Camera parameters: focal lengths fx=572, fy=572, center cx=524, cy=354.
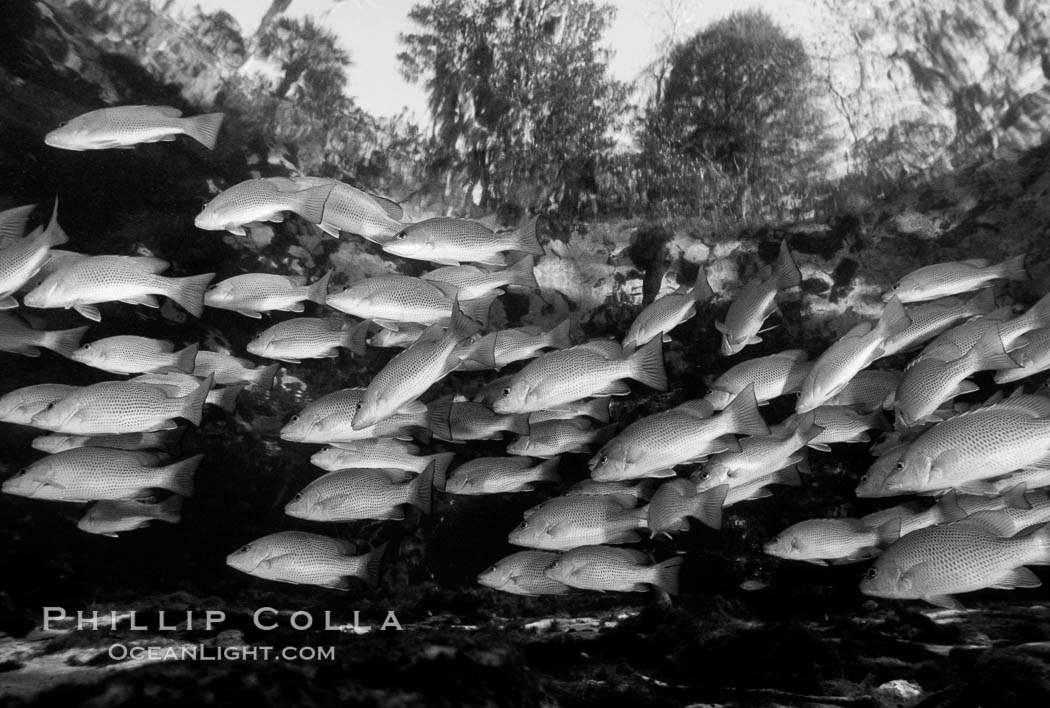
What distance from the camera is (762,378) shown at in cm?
470

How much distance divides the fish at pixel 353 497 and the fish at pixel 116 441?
1.35 metres

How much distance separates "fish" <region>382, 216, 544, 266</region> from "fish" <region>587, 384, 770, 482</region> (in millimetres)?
1584

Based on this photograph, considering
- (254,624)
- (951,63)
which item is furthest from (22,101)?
(951,63)

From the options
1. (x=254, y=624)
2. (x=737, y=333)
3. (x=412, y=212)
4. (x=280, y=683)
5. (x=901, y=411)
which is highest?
(x=412, y=212)

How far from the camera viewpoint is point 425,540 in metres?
7.95

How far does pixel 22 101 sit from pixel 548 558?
645 centimetres

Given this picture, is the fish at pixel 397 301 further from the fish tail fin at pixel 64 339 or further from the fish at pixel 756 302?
the fish tail fin at pixel 64 339

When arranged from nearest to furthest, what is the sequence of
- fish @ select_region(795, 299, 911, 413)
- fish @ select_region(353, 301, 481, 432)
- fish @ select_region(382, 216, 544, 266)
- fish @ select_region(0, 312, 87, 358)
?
fish @ select_region(353, 301, 481, 432)
fish @ select_region(795, 299, 911, 413)
fish @ select_region(382, 216, 544, 266)
fish @ select_region(0, 312, 87, 358)

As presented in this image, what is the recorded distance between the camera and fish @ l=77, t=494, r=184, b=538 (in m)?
5.03

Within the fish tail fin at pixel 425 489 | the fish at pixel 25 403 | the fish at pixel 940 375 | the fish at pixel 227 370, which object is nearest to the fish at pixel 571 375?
the fish tail fin at pixel 425 489

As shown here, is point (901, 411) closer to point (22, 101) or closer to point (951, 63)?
point (951, 63)

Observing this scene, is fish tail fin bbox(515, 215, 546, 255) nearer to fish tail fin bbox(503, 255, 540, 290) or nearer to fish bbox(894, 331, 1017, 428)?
fish tail fin bbox(503, 255, 540, 290)

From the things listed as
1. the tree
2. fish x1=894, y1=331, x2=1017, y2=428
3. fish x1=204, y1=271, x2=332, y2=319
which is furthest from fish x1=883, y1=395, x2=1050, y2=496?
fish x1=204, y1=271, x2=332, y2=319

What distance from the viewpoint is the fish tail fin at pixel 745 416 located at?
4.03 meters
